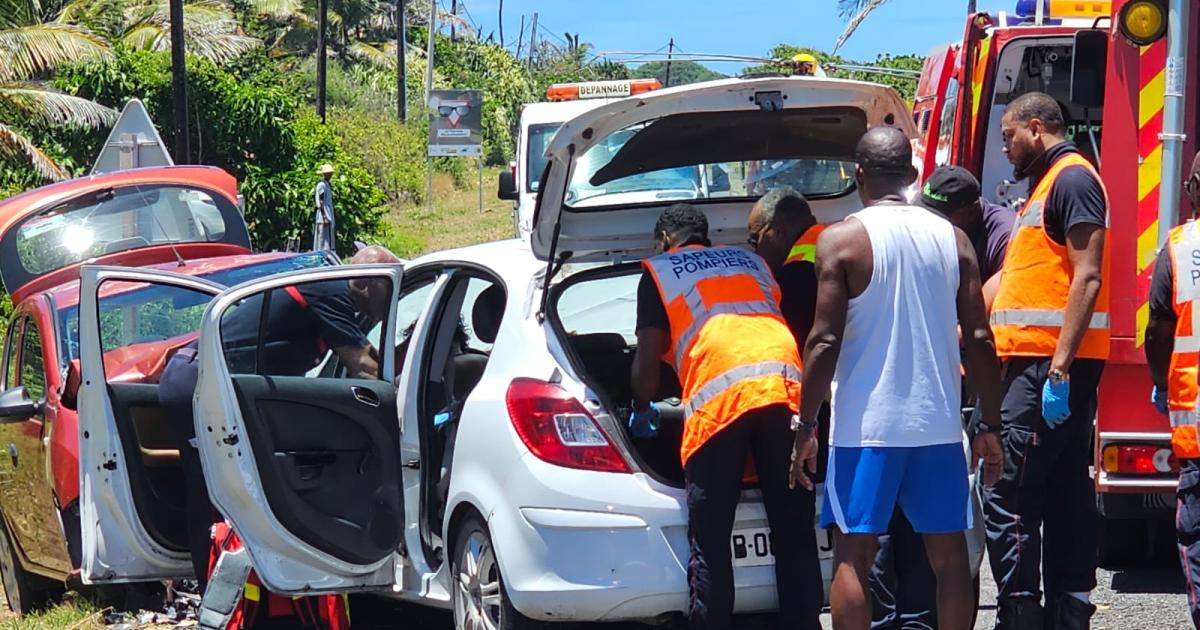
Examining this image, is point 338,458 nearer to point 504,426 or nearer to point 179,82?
point 504,426

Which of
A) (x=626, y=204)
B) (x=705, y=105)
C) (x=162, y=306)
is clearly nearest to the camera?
(x=705, y=105)

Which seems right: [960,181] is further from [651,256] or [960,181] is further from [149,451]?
[149,451]

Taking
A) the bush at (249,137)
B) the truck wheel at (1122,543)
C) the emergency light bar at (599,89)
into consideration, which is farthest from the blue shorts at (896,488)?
the bush at (249,137)

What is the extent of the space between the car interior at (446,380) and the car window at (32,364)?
2206 millimetres

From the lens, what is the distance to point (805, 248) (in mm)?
5715

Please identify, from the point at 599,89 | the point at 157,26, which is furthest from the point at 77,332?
the point at 157,26

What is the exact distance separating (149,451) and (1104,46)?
443 centimetres

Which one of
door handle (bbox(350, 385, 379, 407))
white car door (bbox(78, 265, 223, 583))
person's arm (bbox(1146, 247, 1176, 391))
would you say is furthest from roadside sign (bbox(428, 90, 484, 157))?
person's arm (bbox(1146, 247, 1176, 391))

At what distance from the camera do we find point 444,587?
18.6 feet

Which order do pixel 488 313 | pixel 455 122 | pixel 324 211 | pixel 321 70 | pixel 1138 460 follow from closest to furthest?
pixel 488 313, pixel 1138 460, pixel 324 211, pixel 455 122, pixel 321 70

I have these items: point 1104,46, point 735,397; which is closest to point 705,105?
point 735,397

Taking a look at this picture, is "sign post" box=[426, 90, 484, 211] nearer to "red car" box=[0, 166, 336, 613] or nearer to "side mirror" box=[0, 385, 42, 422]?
"red car" box=[0, 166, 336, 613]

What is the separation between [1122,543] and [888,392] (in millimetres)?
2829

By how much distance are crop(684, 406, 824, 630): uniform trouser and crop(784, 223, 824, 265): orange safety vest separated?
0.79 meters
